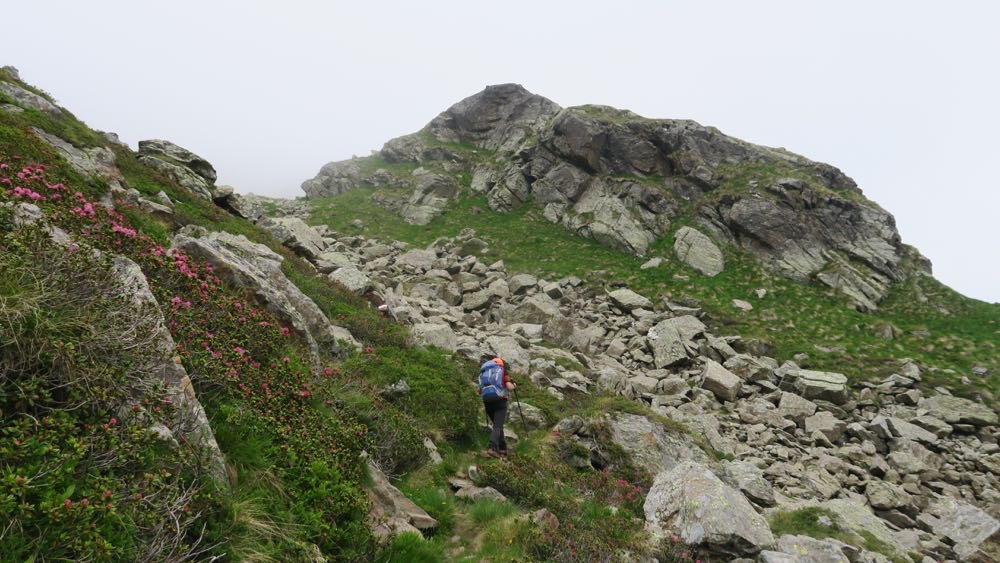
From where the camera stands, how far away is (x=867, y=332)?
27.2 metres

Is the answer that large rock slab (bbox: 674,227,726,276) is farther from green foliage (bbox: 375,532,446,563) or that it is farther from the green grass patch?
green foliage (bbox: 375,532,446,563)

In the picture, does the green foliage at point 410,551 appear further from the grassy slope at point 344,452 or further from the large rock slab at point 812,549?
the large rock slab at point 812,549

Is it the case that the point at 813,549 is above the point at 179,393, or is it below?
above

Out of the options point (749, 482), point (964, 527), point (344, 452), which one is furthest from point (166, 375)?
point (964, 527)

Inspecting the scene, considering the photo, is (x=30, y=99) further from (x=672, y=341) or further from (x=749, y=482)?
(x=672, y=341)

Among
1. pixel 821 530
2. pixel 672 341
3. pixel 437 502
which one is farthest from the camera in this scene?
pixel 672 341

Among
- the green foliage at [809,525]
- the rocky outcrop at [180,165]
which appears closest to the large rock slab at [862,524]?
the green foliage at [809,525]

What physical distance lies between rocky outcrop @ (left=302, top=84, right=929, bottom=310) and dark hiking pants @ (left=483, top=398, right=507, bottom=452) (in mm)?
27282

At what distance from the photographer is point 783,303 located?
99.6ft

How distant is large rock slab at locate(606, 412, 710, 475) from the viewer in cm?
1268

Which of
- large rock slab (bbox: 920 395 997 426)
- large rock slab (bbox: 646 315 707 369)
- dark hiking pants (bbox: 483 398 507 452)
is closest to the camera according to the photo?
dark hiking pants (bbox: 483 398 507 452)

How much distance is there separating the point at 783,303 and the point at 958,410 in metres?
11.4

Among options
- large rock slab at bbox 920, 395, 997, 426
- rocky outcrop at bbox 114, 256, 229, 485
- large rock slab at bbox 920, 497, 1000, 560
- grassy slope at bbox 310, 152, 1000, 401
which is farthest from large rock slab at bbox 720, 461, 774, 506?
grassy slope at bbox 310, 152, 1000, 401

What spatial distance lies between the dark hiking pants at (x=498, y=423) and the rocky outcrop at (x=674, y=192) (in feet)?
89.5
